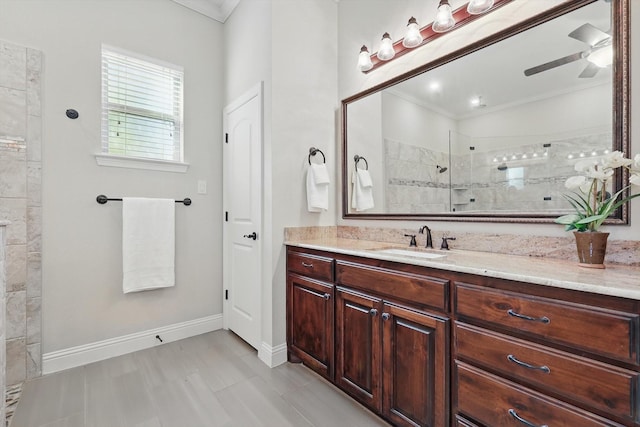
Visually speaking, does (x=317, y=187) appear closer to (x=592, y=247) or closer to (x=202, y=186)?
(x=202, y=186)

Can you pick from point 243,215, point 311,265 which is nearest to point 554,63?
point 311,265

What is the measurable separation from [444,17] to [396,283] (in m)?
1.51

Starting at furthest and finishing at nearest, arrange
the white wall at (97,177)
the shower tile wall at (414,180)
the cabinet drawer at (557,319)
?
the white wall at (97,177)
the shower tile wall at (414,180)
the cabinet drawer at (557,319)

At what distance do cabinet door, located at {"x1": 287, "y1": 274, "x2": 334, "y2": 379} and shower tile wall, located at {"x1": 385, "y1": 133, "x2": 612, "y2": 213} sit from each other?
0.80m

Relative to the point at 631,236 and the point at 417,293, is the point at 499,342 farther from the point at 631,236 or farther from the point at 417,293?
the point at 631,236

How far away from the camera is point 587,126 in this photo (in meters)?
1.35

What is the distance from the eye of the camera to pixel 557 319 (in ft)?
3.15

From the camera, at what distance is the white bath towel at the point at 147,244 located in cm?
229

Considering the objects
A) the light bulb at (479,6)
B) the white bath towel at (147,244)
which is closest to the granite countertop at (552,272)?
the light bulb at (479,6)

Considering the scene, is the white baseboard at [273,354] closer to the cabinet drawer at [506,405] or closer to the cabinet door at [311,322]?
the cabinet door at [311,322]

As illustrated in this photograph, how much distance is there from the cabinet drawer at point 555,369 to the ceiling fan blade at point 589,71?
3.96ft

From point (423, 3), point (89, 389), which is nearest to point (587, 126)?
point (423, 3)

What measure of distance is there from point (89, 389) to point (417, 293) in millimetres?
2061

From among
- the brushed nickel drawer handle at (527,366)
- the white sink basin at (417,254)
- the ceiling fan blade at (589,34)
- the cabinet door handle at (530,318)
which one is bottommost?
the brushed nickel drawer handle at (527,366)
